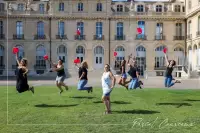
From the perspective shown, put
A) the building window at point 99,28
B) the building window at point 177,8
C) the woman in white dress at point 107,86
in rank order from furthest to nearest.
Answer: the building window at point 177,8 → the building window at point 99,28 → the woman in white dress at point 107,86

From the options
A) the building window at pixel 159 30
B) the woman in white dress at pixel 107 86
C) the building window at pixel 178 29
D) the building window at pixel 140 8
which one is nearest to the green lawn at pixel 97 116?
the woman in white dress at pixel 107 86

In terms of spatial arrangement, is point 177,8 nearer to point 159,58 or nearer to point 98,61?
point 159,58

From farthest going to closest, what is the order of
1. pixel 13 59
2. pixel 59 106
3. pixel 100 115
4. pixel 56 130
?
pixel 13 59 → pixel 59 106 → pixel 100 115 → pixel 56 130

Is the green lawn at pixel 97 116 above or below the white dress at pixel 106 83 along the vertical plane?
below

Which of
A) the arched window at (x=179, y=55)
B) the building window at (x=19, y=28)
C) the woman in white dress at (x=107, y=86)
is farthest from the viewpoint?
the building window at (x=19, y=28)

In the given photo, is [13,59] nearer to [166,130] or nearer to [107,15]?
[107,15]

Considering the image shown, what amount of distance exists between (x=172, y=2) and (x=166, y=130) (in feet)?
151

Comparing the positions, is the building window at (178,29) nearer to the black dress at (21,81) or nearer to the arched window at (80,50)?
the arched window at (80,50)

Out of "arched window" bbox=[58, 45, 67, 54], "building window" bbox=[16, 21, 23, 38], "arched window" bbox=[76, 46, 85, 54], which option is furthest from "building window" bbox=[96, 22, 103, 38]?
"building window" bbox=[16, 21, 23, 38]

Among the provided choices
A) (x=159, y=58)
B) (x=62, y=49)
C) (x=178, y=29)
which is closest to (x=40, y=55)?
(x=62, y=49)

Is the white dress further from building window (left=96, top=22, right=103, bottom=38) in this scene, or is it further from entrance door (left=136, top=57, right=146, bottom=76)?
entrance door (left=136, top=57, right=146, bottom=76)

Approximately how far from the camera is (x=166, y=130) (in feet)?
30.9

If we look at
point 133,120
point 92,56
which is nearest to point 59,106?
point 133,120

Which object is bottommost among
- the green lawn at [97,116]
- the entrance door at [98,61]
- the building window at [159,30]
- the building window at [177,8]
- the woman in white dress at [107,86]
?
the green lawn at [97,116]
